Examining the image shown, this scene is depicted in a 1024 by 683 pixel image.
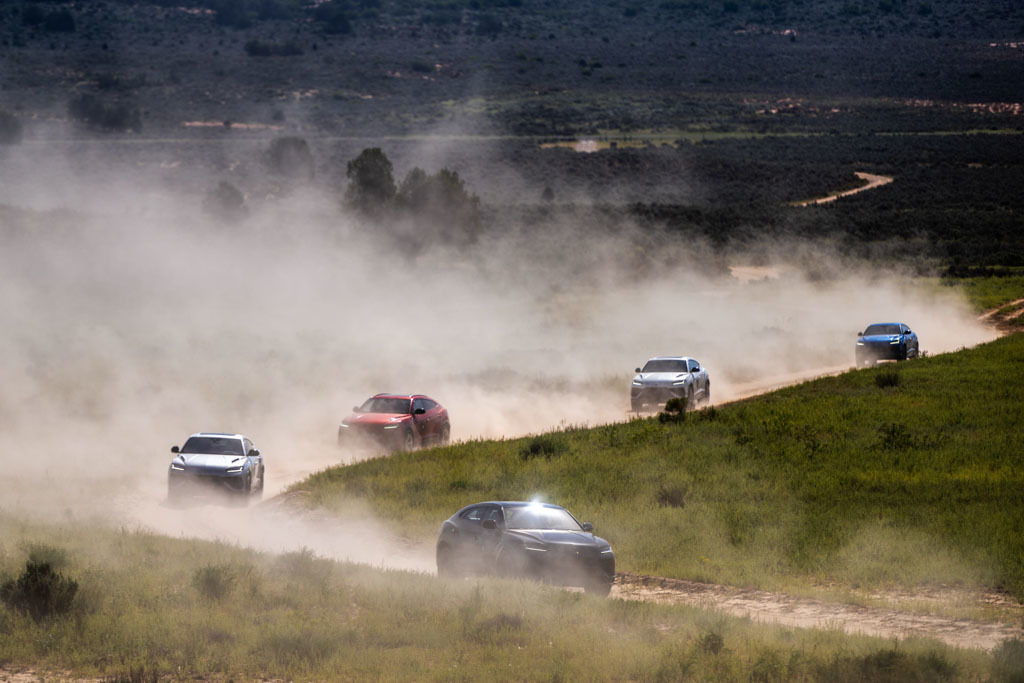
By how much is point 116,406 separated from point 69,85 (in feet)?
378

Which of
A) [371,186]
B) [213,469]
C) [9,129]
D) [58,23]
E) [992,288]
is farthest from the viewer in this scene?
[58,23]

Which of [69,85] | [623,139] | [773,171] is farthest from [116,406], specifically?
[69,85]

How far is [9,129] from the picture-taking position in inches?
4481

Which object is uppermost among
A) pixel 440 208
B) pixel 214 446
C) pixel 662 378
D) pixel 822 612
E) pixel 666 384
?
pixel 440 208

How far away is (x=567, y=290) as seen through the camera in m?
75.2

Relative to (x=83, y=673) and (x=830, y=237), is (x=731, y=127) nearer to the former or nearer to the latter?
(x=830, y=237)

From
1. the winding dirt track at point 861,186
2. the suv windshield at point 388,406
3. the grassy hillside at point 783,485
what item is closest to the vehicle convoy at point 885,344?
the grassy hillside at point 783,485

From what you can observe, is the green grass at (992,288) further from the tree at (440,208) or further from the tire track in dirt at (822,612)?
the tire track in dirt at (822,612)

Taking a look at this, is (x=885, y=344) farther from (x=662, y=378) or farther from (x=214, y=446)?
(x=214, y=446)

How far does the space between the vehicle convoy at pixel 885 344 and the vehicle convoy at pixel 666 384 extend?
426 inches

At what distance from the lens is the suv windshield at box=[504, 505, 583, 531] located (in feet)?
59.8

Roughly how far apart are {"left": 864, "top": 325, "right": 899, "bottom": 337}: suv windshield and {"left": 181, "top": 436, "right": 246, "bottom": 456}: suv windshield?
3002 cm

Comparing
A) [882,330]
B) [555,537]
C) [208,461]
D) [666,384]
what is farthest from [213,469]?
[882,330]

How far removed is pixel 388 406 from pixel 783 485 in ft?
39.6
